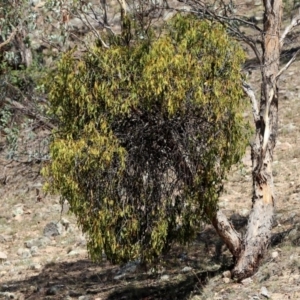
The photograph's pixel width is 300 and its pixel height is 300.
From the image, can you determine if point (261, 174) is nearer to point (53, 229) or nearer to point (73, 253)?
point (73, 253)

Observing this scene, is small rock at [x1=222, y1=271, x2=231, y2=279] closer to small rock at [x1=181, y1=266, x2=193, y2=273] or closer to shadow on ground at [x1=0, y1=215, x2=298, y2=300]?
shadow on ground at [x1=0, y1=215, x2=298, y2=300]

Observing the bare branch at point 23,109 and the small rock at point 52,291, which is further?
the small rock at point 52,291

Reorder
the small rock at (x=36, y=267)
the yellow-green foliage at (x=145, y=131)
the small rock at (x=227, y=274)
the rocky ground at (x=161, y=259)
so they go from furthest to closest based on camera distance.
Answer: the small rock at (x=36, y=267)
the small rock at (x=227, y=274)
the rocky ground at (x=161, y=259)
the yellow-green foliage at (x=145, y=131)

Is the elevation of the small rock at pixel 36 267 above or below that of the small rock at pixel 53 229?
below

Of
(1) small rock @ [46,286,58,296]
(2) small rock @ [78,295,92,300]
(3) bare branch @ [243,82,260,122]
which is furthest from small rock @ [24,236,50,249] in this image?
(3) bare branch @ [243,82,260,122]

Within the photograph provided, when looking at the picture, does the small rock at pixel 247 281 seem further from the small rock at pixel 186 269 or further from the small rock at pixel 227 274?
the small rock at pixel 186 269

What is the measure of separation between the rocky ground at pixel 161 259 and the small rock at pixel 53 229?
1 cm

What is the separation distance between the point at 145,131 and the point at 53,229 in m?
6.63

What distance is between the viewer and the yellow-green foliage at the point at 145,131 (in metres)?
7.11

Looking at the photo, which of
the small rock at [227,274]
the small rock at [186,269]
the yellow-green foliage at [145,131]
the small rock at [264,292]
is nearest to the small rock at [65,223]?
the small rock at [186,269]

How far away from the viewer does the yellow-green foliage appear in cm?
711

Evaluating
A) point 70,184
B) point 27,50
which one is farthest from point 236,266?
point 27,50

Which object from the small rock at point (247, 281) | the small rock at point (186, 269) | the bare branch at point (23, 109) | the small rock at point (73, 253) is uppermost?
the bare branch at point (23, 109)

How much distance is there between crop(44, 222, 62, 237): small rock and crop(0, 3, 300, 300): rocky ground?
15 millimetres
